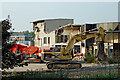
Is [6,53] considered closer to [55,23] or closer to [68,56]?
[68,56]

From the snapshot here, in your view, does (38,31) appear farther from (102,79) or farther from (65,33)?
(102,79)

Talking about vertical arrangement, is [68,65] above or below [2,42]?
below

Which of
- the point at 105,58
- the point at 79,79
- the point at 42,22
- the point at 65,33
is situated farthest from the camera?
the point at 42,22

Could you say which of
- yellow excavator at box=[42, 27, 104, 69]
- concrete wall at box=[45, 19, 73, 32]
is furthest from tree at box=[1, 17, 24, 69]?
concrete wall at box=[45, 19, 73, 32]

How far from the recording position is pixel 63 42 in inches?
2351

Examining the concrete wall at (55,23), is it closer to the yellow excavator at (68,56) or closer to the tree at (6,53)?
the yellow excavator at (68,56)

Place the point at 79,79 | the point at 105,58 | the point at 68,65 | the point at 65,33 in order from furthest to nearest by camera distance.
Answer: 1. the point at 65,33
2. the point at 105,58
3. the point at 68,65
4. the point at 79,79

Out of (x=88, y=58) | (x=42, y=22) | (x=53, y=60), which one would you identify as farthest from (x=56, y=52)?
(x=42, y=22)

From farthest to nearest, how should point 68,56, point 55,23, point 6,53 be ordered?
point 55,23, point 68,56, point 6,53

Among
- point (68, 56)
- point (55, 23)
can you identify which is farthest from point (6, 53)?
point (55, 23)

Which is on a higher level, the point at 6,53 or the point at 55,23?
the point at 55,23

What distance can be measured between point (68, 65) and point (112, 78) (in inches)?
464

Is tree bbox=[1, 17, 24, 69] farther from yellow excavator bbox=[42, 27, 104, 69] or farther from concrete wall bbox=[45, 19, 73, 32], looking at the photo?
concrete wall bbox=[45, 19, 73, 32]

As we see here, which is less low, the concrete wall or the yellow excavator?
the concrete wall
